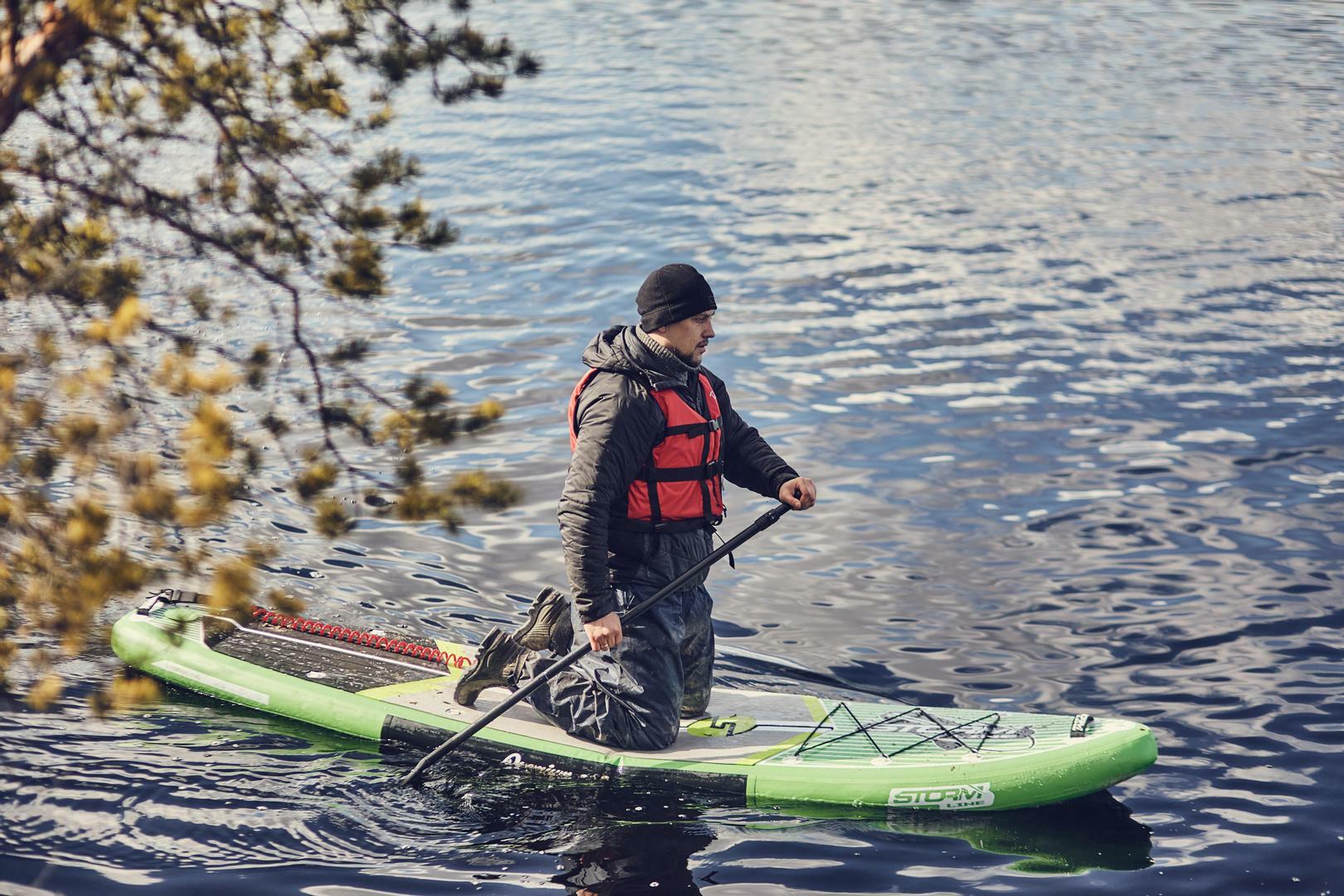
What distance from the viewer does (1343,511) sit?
30.3 feet

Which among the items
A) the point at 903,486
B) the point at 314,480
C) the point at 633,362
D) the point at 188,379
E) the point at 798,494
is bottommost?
the point at 903,486

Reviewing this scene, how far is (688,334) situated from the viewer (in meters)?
5.79

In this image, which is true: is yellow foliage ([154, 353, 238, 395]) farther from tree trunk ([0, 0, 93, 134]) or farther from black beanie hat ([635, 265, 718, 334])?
black beanie hat ([635, 265, 718, 334])

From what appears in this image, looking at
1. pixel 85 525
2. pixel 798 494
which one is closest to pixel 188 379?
pixel 85 525

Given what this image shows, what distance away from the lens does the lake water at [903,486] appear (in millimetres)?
5871

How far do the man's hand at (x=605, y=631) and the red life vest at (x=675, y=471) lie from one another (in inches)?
16.6

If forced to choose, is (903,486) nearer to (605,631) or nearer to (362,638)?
(362,638)

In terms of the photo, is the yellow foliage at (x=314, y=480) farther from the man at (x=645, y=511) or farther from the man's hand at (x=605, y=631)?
the man's hand at (x=605, y=631)

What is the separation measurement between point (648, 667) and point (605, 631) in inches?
16.7

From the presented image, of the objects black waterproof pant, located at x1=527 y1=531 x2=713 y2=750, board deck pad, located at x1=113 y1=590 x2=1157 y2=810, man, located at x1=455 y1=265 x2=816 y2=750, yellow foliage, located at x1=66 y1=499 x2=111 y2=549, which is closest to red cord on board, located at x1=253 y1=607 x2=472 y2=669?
board deck pad, located at x1=113 y1=590 x2=1157 y2=810

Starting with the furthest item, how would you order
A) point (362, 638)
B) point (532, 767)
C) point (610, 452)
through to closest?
point (362, 638) → point (532, 767) → point (610, 452)

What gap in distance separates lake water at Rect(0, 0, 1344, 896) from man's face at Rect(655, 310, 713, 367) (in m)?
1.97

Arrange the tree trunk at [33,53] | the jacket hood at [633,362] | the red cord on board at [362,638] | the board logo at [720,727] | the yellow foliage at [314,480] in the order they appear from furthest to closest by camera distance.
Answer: the red cord on board at [362,638]
the board logo at [720,727]
the jacket hood at [633,362]
the yellow foliage at [314,480]
the tree trunk at [33,53]

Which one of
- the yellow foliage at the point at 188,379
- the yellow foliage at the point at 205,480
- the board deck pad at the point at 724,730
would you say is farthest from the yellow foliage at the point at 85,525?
the board deck pad at the point at 724,730
